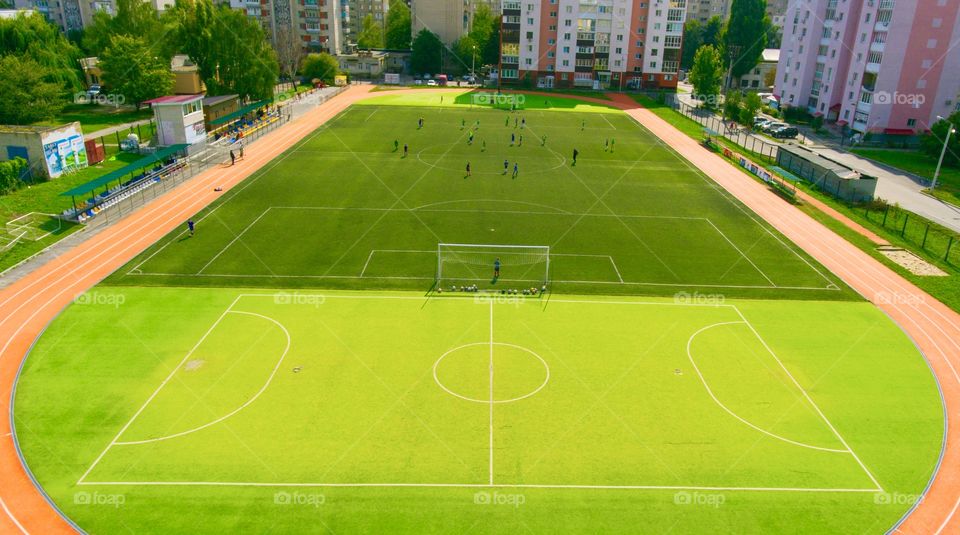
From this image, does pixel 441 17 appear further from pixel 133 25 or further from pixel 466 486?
pixel 466 486

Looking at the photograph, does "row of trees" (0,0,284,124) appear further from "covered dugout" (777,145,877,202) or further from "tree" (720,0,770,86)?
"tree" (720,0,770,86)

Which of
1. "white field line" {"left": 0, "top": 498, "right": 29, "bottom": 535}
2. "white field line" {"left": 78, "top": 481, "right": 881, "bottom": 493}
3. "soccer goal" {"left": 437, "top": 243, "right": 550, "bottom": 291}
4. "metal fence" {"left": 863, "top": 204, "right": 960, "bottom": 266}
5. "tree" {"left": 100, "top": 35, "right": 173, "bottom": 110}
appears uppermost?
"tree" {"left": 100, "top": 35, "right": 173, "bottom": 110}

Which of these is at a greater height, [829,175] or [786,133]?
[786,133]

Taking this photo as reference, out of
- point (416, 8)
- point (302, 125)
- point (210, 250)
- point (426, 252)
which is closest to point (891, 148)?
point (426, 252)

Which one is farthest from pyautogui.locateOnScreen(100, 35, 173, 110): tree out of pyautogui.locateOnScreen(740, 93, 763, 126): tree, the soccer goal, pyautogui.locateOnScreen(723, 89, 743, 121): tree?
pyautogui.locateOnScreen(723, 89, 743, 121): tree

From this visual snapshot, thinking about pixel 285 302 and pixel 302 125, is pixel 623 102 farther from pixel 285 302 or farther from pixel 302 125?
pixel 285 302

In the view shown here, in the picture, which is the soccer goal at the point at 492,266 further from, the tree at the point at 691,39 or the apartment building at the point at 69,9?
the tree at the point at 691,39

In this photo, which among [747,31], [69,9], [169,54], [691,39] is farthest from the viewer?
[691,39]

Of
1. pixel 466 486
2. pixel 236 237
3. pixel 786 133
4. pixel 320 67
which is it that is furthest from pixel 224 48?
pixel 466 486
